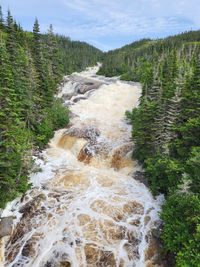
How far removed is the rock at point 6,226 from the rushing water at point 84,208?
48cm

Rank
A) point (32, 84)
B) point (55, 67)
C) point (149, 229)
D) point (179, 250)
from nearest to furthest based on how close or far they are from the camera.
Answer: point (179, 250)
point (149, 229)
point (32, 84)
point (55, 67)

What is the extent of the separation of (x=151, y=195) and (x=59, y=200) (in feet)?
26.8

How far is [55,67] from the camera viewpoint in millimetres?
53906

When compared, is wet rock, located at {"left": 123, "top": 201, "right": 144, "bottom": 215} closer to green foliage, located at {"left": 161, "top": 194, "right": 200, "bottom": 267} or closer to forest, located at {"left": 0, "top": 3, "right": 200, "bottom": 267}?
forest, located at {"left": 0, "top": 3, "right": 200, "bottom": 267}

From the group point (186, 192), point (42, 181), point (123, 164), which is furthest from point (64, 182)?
point (186, 192)

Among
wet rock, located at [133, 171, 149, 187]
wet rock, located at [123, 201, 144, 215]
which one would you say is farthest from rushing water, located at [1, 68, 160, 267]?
wet rock, located at [133, 171, 149, 187]

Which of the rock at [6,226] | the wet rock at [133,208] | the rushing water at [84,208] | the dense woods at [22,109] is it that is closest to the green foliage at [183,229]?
the rushing water at [84,208]

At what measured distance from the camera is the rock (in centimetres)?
1995

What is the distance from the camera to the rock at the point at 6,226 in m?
20.0

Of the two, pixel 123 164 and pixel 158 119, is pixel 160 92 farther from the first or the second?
pixel 123 164

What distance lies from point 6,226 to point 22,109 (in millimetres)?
14016

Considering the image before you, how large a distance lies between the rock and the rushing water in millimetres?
479

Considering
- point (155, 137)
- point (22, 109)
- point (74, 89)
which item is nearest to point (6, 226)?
point (22, 109)

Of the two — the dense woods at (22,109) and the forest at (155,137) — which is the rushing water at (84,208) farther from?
the dense woods at (22,109)
